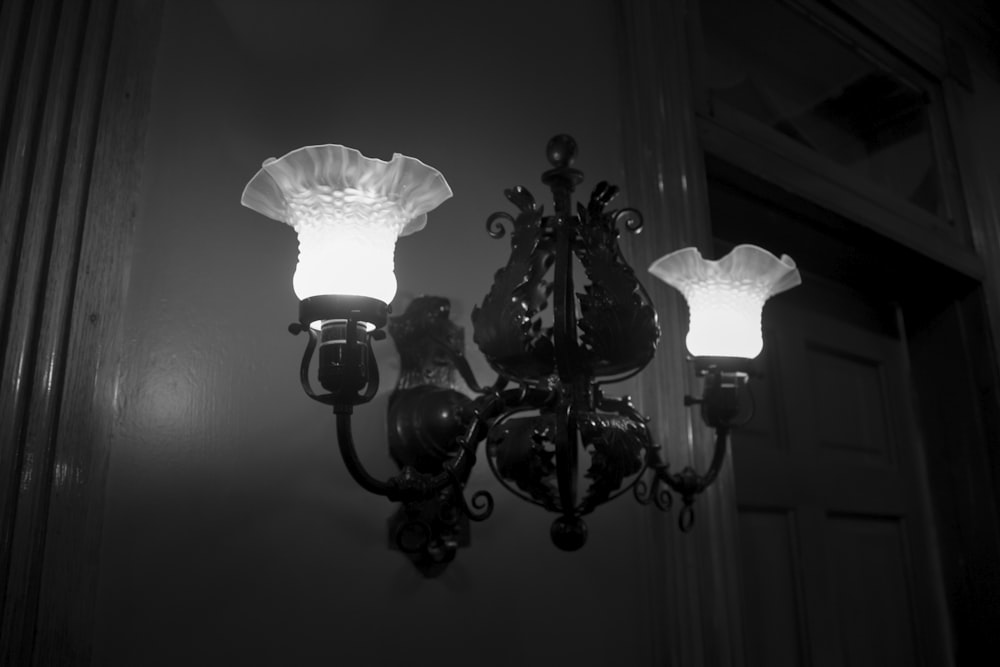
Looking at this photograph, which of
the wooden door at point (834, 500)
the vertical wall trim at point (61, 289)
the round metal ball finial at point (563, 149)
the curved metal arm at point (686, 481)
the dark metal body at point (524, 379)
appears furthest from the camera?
the wooden door at point (834, 500)

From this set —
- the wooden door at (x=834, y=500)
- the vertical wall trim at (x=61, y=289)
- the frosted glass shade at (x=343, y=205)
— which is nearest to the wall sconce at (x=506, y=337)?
the frosted glass shade at (x=343, y=205)

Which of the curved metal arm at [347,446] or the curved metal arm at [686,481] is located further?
the curved metal arm at [686,481]

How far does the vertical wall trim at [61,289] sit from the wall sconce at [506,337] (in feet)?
0.47

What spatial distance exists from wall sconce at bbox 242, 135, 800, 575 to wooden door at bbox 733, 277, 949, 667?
1.80ft

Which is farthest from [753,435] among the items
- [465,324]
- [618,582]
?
[465,324]

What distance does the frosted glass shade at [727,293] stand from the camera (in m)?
0.90

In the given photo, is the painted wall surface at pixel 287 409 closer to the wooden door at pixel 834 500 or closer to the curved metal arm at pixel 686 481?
the curved metal arm at pixel 686 481

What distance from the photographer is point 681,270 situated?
924mm

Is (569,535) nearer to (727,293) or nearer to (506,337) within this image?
(506,337)

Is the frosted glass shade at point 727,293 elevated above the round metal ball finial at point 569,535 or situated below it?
above

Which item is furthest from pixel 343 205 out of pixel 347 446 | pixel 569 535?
pixel 569 535

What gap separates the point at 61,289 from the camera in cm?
65

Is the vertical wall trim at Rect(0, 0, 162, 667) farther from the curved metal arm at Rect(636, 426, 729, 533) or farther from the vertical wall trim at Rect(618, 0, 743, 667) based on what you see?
the vertical wall trim at Rect(618, 0, 743, 667)

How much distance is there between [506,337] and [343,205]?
0.21 m
